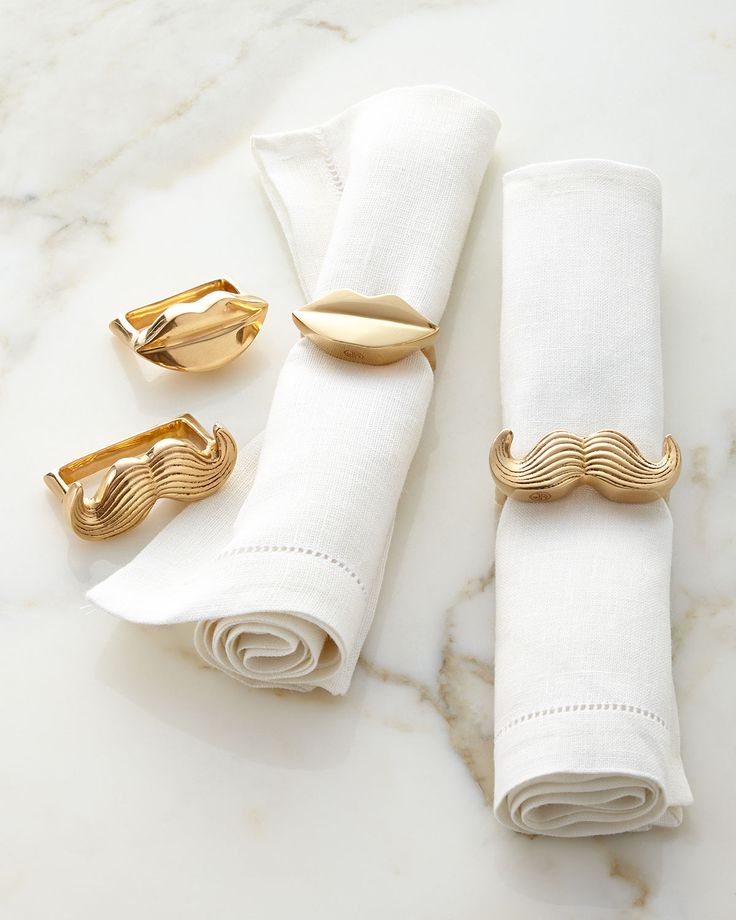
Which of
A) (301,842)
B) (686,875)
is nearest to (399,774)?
(301,842)

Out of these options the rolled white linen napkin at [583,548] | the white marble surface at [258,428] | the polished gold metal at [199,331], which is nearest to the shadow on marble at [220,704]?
the white marble surface at [258,428]

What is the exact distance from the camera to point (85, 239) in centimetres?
100

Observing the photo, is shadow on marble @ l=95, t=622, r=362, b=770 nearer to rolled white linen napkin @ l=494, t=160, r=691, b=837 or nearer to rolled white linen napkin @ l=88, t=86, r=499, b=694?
rolled white linen napkin @ l=88, t=86, r=499, b=694

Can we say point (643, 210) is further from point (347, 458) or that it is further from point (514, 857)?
point (514, 857)

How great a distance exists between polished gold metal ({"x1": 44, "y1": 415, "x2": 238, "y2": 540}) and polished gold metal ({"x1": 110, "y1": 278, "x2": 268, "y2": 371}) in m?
0.07

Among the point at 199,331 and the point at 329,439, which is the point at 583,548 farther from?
the point at 199,331

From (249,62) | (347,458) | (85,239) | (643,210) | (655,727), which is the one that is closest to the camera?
(655,727)

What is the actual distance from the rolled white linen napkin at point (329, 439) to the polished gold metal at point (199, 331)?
0.20 ft

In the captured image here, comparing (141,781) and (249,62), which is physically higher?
(249,62)

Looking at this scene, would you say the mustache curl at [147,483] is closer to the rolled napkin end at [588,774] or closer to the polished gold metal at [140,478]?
the polished gold metal at [140,478]

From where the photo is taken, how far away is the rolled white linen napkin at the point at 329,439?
0.71 meters

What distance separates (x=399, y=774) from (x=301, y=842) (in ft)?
0.25

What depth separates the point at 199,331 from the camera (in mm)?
875

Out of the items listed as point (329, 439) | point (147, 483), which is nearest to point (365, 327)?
point (329, 439)
